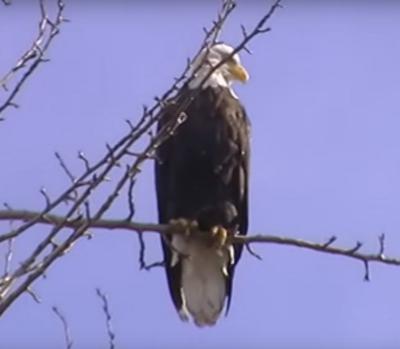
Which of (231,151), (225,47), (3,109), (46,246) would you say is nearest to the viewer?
(46,246)

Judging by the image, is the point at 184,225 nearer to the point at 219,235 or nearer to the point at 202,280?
the point at 219,235

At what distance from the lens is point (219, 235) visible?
15.2 ft

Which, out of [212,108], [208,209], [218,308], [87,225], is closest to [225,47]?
[212,108]

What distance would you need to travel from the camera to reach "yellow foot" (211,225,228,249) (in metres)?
4.61

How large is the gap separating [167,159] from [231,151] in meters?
0.27

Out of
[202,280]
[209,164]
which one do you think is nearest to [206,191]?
[209,164]

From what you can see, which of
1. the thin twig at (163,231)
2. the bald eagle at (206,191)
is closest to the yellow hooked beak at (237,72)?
the bald eagle at (206,191)

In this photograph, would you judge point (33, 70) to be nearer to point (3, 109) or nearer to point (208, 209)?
point (3, 109)

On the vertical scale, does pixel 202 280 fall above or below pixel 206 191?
below

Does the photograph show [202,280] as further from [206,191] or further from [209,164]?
A: [209,164]

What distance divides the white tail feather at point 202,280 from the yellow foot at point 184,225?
11cm

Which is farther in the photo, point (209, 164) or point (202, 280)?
point (202, 280)

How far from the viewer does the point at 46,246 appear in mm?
2693

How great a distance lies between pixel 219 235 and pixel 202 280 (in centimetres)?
29
